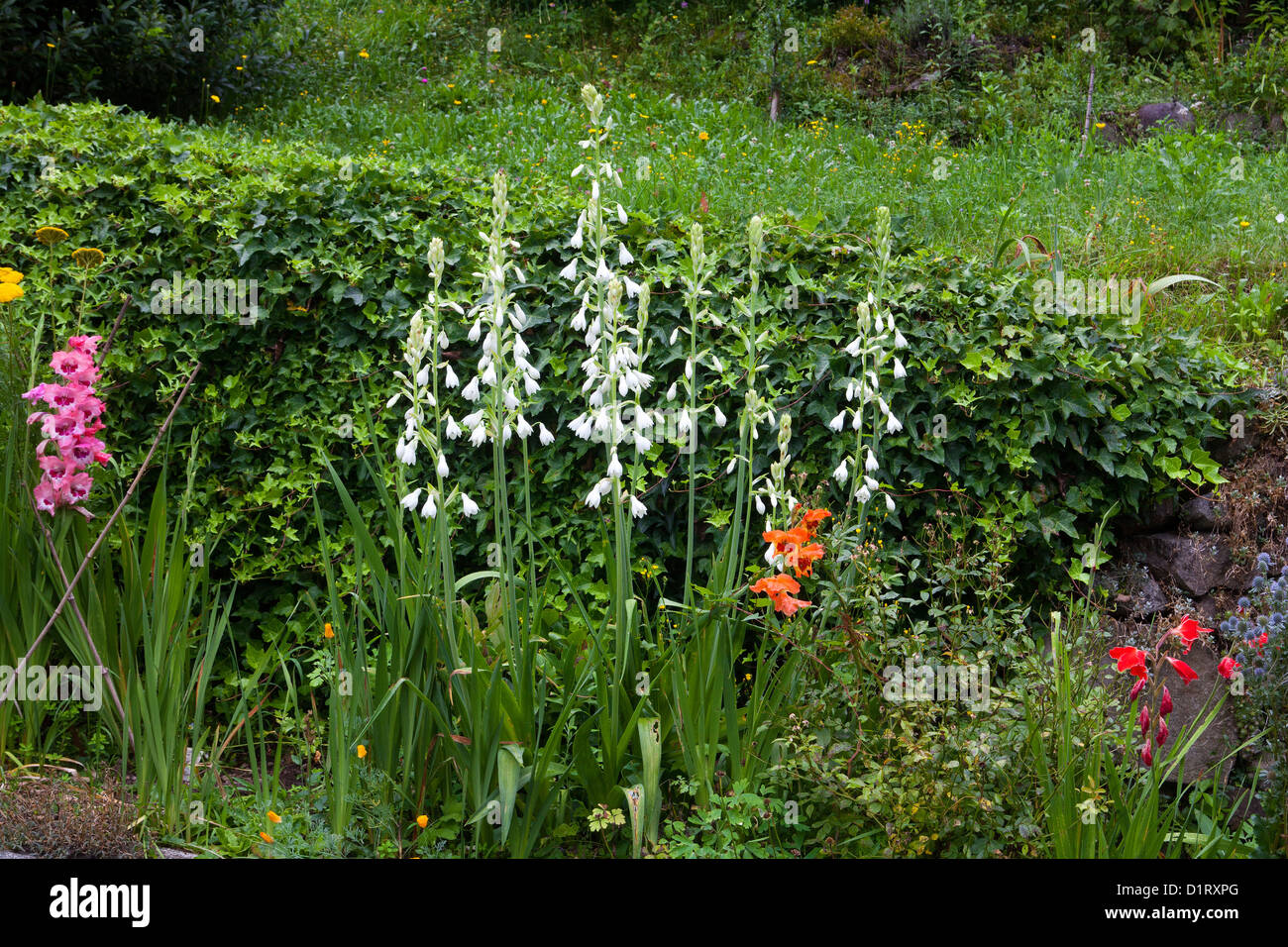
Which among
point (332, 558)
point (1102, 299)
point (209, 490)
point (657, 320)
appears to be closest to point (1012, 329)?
point (1102, 299)

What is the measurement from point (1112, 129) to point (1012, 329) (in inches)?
214

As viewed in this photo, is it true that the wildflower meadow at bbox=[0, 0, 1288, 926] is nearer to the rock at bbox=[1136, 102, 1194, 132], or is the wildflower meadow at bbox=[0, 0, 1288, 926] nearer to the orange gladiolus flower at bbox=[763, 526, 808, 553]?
the orange gladiolus flower at bbox=[763, 526, 808, 553]

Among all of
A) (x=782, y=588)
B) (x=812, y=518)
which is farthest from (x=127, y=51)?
(x=782, y=588)

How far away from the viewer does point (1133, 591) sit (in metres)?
3.92

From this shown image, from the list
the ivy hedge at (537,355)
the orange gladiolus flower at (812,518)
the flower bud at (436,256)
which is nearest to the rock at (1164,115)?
the ivy hedge at (537,355)

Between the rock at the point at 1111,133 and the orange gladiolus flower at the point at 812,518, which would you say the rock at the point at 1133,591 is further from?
the rock at the point at 1111,133

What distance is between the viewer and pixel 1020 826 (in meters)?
2.64

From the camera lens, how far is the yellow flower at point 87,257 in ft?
12.9

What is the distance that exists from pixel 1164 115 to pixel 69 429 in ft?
27.4

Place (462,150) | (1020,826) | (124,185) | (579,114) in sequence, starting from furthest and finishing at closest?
(579,114) → (462,150) → (124,185) → (1020,826)

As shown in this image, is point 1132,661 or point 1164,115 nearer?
point 1132,661

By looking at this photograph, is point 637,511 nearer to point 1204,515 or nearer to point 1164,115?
point 1204,515

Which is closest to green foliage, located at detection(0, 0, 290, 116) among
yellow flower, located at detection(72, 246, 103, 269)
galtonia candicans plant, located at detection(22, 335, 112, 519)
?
yellow flower, located at detection(72, 246, 103, 269)
